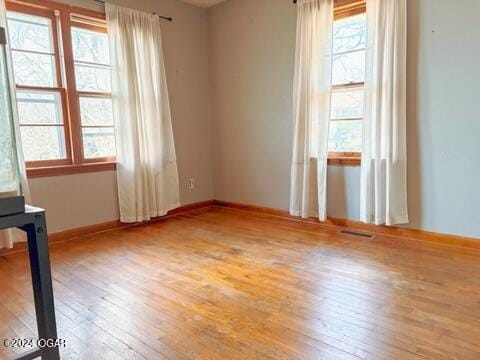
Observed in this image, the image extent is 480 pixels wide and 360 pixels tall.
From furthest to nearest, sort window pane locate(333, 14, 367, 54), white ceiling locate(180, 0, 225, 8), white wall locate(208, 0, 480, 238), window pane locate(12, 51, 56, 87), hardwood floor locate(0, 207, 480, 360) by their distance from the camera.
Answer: white ceiling locate(180, 0, 225, 8) < window pane locate(333, 14, 367, 54) < window pane locate(12, 51, 56, 87) < white wall locate(208, 0, 480, 238) < hardwood floor locate(0, 207, 480, 360)

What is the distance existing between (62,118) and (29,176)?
2.16 feet

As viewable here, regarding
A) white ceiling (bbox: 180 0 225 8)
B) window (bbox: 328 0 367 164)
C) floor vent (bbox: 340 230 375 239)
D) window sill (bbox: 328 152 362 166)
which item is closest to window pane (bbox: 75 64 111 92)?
white ceiling (bbox: 180 0 225 8)

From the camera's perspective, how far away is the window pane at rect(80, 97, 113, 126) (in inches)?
142

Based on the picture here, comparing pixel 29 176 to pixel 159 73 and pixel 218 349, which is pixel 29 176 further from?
pixel 218 349

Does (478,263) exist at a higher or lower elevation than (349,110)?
lower

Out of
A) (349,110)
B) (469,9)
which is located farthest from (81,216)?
(469,9)

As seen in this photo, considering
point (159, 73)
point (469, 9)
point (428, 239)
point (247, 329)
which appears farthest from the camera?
point (159, 73)

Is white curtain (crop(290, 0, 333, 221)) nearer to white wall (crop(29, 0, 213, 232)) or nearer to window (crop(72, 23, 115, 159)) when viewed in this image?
white wall (crop(29, 0, 213, 232))

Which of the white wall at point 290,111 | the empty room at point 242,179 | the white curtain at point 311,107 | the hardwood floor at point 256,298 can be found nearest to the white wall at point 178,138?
the empty room at point 242,179

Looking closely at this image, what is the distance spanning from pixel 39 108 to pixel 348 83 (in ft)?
9.88

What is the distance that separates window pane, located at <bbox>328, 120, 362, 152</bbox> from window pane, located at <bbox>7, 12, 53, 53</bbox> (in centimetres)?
291

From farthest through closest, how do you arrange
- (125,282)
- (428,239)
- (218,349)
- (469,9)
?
(428,239) → (469,9) → (125,282) → (218,349)

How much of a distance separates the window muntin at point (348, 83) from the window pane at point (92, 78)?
242cm

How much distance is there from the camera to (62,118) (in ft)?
11.3
